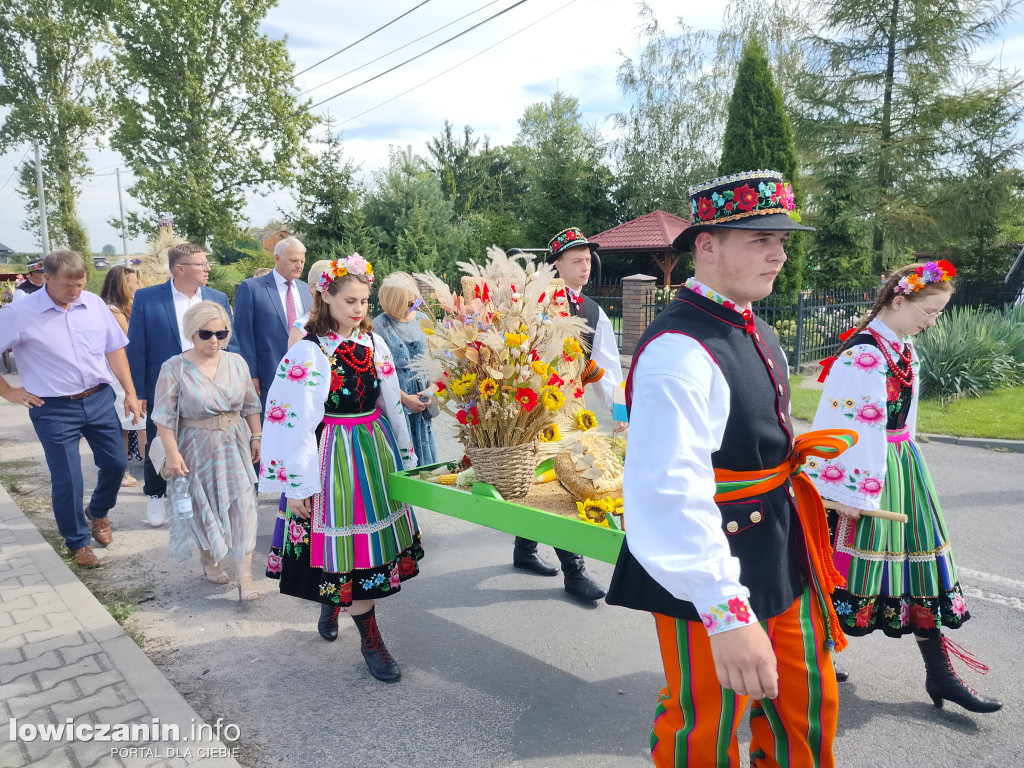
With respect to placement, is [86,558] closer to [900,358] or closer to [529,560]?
[529,560]

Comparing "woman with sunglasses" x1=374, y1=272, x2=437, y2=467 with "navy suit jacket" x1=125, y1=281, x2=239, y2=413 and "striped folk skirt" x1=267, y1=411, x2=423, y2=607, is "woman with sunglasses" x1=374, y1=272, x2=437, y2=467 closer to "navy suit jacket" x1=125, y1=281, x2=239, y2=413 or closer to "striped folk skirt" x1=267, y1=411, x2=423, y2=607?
"navy suit jacket" x1=125, y1=281, x2=239, y2=413

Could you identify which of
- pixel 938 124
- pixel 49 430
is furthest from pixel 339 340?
pixel 938 124

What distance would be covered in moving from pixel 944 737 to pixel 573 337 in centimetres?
229

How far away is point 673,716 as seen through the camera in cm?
189

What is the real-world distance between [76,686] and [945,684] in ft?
12.8

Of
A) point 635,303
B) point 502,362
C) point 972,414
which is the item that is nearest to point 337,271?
point 502,362

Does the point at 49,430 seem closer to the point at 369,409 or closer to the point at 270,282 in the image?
the point at 270,282

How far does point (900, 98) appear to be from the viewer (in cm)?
1975

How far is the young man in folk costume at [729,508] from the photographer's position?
5.14ft

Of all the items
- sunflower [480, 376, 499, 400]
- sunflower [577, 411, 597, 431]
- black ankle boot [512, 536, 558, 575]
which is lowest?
black ankle boot [512, 536, 558, 575]

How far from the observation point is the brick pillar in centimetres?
1498

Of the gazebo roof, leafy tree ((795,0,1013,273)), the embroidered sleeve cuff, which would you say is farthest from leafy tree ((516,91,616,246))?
the embroidered sleeve cuff

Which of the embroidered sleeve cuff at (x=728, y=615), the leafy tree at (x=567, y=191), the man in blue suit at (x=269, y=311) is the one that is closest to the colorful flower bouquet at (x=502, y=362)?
the embroidered sleeve cuff at (x=728, y=615)

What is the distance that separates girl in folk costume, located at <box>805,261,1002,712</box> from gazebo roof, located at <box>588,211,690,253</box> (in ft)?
63.8
